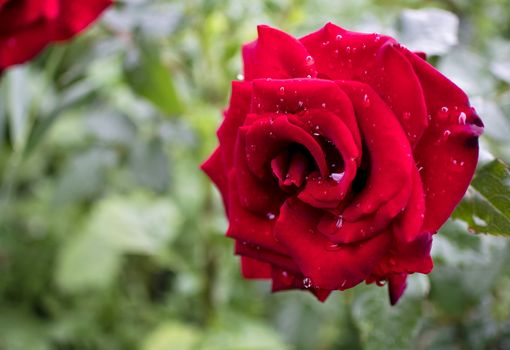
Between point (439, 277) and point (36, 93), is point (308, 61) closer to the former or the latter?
point (439, 277)

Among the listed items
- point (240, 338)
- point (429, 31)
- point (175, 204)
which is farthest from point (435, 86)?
point (175, 204)

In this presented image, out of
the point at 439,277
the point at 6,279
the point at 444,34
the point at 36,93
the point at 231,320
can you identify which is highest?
the point at 444,34

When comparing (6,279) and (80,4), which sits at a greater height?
(80,4)

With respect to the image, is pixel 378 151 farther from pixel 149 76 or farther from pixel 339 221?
pixel 149 76

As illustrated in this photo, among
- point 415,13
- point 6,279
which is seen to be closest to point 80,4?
point 415,13

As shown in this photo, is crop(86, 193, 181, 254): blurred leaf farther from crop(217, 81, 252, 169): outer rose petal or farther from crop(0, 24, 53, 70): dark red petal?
crop(217, 81, 252, 169): outer rose petal

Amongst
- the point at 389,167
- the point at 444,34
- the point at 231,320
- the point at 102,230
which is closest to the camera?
the point at 389,167
